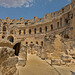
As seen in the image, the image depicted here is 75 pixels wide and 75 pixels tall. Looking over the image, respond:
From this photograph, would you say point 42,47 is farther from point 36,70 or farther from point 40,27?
point 40,27

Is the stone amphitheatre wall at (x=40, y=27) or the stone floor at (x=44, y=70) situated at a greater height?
the stone amphitheatre wall at (x=40, y=27)

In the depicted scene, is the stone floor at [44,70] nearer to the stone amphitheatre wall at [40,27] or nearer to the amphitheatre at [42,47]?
the amphitheatre at [42,47]

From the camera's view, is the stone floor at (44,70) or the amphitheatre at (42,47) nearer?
the amphitheatre at (42,47)

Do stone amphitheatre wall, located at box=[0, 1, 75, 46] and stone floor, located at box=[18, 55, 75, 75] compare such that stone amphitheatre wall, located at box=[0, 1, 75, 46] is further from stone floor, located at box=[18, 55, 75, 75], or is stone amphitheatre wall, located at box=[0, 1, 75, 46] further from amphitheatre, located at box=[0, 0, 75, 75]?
stone floor, located at box=[18, 55, 75, 75]

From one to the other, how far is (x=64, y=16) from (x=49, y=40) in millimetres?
12382

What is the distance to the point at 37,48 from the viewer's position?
17.0 meters

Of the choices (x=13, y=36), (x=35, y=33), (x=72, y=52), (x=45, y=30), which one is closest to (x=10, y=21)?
(x=13, y=36)

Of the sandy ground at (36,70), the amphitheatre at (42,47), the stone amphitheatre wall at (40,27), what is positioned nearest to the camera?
the amphitheatre at (42,47)

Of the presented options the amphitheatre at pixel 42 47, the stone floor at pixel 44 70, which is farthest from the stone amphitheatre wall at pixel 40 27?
the stone floor at pixel 44 70

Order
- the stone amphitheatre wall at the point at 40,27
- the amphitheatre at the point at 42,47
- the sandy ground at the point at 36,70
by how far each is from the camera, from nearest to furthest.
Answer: the amphitheatre at the point at 42,47
the sandy ground at the point at 36,70
the stone amphitheatre wall at the point at 40,27

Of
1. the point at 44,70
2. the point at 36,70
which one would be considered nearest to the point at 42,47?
the point at 44,70

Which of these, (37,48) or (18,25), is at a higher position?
(18,25)

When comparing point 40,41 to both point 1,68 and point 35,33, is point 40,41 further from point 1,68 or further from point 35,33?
point 1,68

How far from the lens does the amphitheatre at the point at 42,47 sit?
3822 mm
